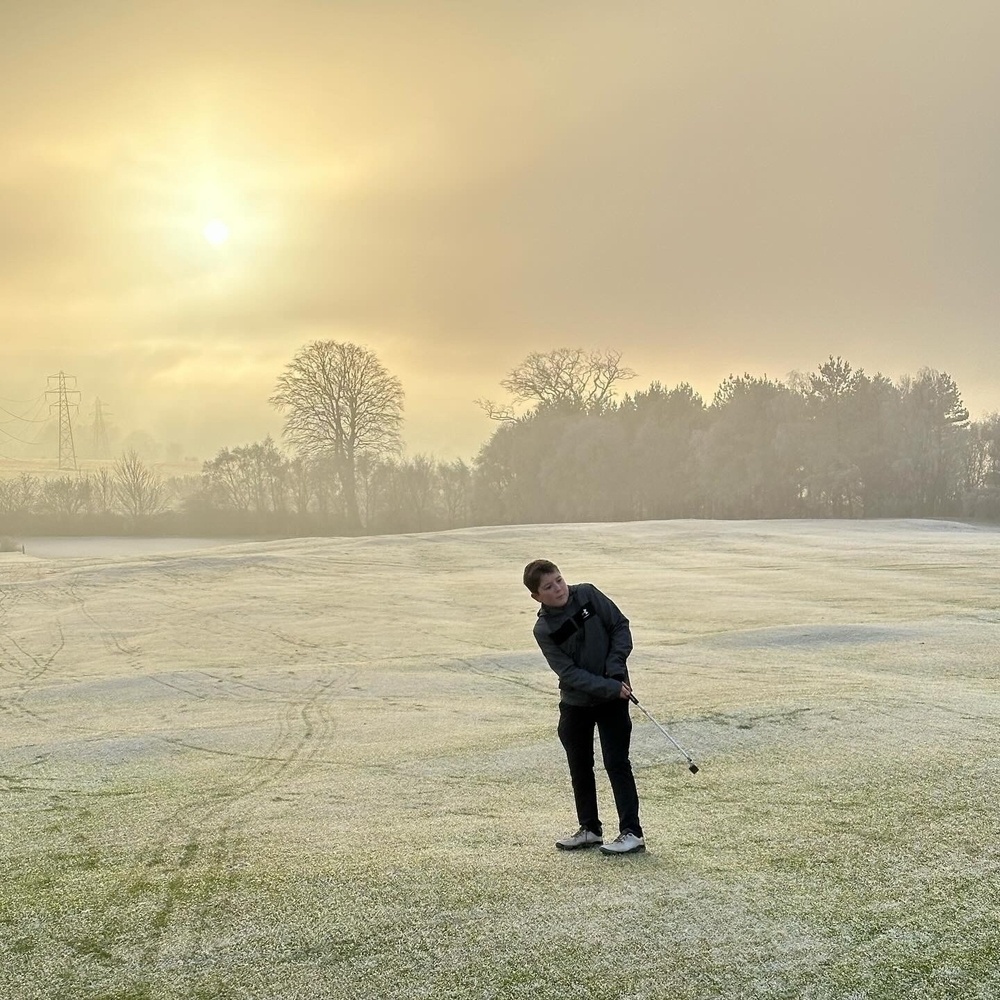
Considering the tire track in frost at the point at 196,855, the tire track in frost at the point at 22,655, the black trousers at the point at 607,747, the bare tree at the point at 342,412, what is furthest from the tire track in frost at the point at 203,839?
the bare tree at the point at 342,412

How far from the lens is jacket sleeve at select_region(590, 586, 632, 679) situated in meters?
7.91

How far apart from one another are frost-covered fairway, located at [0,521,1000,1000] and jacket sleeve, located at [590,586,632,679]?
1.69 metres

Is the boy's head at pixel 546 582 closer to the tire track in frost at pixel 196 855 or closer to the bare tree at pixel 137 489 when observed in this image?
the tire track in frost at pixel 196 855

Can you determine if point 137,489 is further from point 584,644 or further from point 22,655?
point 584,644

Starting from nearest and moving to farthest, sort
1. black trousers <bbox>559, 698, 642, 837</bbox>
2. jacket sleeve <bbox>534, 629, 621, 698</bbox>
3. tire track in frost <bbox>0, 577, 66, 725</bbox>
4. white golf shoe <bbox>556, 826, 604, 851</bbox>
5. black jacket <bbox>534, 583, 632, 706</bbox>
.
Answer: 1. jacket sleeve <bbox>534, 629, 621, 698</bbox>
2. black jacket <bbox>534, 583, 632, 706</bbox>
3. black trousers <bbox>559, 698, 642, 837</bbox>
4. white golf shoe <bbox>556, 826, 604, 851</bbox>
5. tire track in frost <bbox>0, 577, 66, 725</bbox>

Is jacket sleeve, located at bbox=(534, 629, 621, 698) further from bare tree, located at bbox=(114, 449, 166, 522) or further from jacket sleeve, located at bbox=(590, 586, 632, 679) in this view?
bare tree, located at bbox=(114, 449, 166, 522)

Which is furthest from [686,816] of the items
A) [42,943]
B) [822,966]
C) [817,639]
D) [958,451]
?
[958,451]

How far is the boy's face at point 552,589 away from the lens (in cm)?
783

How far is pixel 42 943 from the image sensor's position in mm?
7305

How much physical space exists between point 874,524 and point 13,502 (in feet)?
237

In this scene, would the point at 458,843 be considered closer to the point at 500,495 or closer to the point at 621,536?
the point at 621,536

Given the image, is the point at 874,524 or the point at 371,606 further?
the point at 874,524

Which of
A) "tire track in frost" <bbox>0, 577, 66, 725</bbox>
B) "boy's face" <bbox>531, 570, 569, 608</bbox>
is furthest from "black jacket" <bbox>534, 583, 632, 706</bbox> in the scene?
"tire track in frost" <bbox>0, 577, 66, 725</bbox>

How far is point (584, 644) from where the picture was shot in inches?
313
